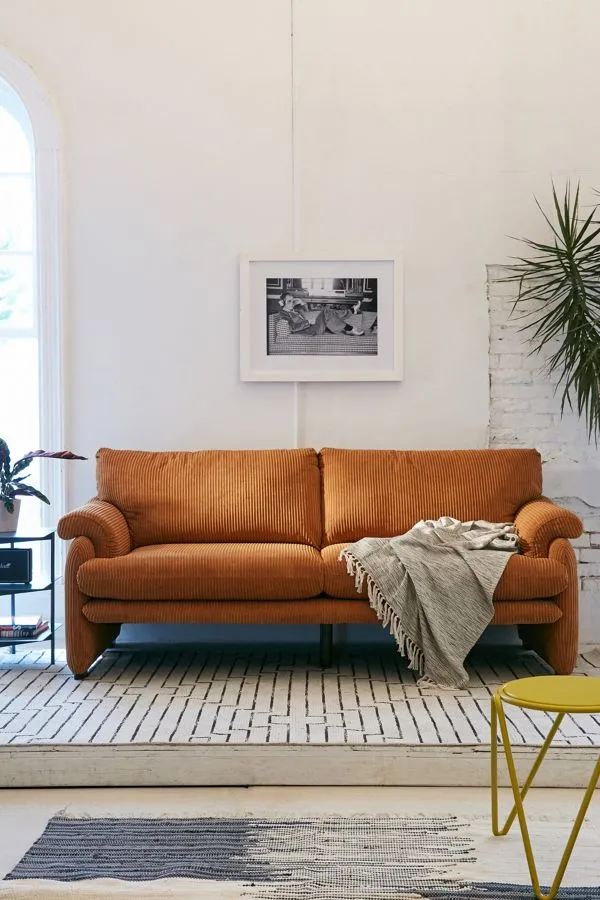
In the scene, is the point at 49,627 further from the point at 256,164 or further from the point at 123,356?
the point at 256,164

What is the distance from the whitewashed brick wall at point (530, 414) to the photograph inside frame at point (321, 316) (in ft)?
2.08

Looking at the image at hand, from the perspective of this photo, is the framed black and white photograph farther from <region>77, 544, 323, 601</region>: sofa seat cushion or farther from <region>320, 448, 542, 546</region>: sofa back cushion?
<region>77, 544, 323, 601</region>: sofa seat cushion

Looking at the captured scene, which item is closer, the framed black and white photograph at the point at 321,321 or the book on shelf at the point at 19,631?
the book on shelf at the point at 19,631

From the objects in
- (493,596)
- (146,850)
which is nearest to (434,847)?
(146,850)

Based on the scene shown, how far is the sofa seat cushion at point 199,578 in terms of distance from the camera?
149 inches

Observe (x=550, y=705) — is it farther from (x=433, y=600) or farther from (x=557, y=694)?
(x=433, y=600)

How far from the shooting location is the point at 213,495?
4.43 meters

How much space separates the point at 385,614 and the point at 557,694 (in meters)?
1.53

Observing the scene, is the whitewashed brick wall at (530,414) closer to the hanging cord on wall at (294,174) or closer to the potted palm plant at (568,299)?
the potted palm plant at (568,299)

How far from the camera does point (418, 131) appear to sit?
483 cm

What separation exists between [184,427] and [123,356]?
475 millimetres

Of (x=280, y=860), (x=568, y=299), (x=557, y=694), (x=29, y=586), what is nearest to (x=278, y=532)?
(x=29, y=586)

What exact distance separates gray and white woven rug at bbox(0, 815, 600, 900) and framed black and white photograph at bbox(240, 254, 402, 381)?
2.58 metres

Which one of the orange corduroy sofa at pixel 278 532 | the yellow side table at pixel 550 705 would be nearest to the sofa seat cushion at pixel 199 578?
the orange corduroy sofa at pixel 278 532
